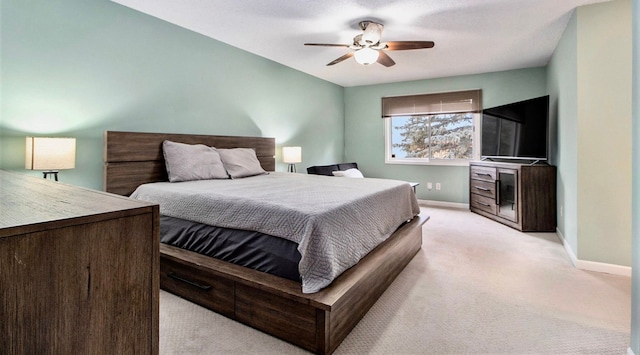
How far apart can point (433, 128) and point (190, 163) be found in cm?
415

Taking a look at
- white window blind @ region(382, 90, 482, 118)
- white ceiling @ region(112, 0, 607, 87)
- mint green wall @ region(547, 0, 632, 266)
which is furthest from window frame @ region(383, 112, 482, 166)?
mint green wall @ region(547, 0, 632, 266)

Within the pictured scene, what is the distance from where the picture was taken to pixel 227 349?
156cm

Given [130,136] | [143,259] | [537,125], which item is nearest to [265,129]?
[130,136]

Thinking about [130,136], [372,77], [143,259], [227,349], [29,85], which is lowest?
[227,349]

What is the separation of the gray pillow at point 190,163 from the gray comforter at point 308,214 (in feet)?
1.22

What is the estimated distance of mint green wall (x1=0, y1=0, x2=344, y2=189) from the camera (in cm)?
220

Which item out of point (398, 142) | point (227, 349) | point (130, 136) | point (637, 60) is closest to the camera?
point (637, 60)

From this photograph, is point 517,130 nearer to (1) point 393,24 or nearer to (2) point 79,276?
(1) point 393,24

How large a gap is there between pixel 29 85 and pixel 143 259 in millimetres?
2416

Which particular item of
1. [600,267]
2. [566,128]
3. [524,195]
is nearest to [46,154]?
[600,267]

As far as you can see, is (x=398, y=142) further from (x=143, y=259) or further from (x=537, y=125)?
(x=143, y=259)

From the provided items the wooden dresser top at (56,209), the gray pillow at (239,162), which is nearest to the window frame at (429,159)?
the gray pillow at (239,162)

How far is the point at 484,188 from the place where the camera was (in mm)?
4508

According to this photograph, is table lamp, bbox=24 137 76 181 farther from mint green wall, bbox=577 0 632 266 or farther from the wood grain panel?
mint green wall, bbox=577 0 632 266
